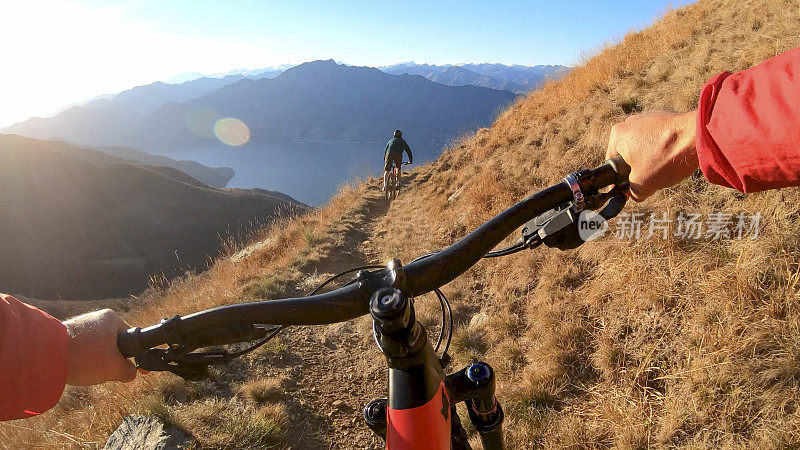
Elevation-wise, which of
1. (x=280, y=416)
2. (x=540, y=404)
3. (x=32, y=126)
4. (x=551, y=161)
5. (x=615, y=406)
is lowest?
(x=280, y=416)

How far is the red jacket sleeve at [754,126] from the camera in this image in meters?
1.03

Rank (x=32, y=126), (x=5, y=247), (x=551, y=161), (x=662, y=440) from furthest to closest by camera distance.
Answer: (x=32, y=126) < (x=5, y=247) < (x=551, y=161) < (x=662, y=440)

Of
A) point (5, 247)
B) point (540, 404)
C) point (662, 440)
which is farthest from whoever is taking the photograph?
point (5, 247)

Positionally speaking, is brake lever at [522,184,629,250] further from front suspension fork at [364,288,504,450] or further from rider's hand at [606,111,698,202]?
front suspension fork at [364,288,504,450]

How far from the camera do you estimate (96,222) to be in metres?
68.6

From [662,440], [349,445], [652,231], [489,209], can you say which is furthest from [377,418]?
[489,209]

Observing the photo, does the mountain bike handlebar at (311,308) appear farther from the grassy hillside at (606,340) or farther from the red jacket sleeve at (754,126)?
the grassy hillside at (606,340)

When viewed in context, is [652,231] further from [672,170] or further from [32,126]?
[32,126]

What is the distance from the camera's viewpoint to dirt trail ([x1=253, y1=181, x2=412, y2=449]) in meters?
3.97

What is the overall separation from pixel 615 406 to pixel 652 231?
189 centimetres

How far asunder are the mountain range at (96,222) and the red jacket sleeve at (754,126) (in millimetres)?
54456

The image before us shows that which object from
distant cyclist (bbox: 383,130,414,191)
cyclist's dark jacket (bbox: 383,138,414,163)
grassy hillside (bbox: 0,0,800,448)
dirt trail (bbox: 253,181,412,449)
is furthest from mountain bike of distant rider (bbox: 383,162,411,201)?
dirt trail (bbox: 253,181,412,449)

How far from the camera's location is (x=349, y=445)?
3891mm

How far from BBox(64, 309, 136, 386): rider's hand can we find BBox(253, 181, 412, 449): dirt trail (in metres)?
3.03
